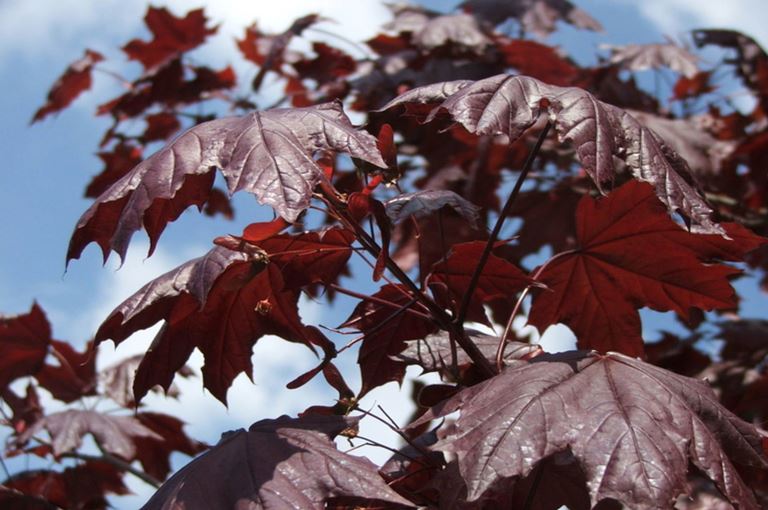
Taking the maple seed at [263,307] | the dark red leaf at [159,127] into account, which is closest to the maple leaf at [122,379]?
the dark red leaf at [159,127]

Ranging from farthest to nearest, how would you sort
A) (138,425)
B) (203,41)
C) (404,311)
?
1. (203,41)
2. (138,425)
3. (404,311)

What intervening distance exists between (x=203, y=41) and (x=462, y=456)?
274cm

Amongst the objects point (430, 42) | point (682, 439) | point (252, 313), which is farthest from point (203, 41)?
point (682, 439)

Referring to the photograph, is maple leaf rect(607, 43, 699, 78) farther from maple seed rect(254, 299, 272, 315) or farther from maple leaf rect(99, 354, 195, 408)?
maple seed rect(254, 299, 272, 315)

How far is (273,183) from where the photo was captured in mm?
1020

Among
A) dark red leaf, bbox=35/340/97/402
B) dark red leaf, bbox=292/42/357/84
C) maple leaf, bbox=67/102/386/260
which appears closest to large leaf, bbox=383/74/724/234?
maple leaf, bbox=67/102/386/260

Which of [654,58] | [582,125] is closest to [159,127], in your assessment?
[654,58]

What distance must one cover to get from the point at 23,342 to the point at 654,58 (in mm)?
2021

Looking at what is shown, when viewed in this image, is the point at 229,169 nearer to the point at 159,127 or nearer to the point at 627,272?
the point at 627,272

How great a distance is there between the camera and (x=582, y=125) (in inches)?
42.5

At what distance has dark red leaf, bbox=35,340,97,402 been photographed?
8.21ft

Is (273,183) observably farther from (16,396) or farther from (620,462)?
(16,396)

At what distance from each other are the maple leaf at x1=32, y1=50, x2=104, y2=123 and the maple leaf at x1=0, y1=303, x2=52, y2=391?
1471 mm

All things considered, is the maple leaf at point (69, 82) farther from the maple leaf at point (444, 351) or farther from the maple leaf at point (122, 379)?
the maple leaf at point (444, 351)
